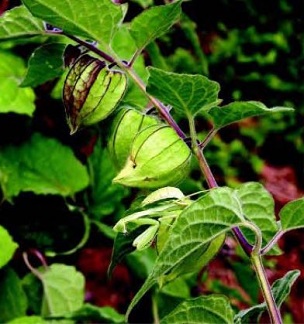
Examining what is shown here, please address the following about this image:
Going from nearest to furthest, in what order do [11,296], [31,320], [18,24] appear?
[18,24] < [31,320] < [11,296]

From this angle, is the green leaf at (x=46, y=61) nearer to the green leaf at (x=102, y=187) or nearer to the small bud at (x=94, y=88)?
the small bud at (x=94, y=88)

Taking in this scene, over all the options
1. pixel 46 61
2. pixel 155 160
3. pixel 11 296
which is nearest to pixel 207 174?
pixel 155 160

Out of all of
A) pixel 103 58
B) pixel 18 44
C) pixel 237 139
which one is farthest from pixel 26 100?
pixel 237 139

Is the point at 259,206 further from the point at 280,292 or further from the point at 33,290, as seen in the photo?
the point at 33,290

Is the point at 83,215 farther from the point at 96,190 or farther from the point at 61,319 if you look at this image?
the point at 61,319

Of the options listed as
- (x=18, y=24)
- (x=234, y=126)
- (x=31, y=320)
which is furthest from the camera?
(x=234, y=126)

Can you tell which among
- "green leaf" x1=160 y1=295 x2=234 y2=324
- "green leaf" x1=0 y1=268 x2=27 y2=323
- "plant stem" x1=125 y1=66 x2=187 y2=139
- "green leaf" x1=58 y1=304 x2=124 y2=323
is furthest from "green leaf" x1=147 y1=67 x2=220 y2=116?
"green leaf" x1=0 y1=268 x2=27 y2=323

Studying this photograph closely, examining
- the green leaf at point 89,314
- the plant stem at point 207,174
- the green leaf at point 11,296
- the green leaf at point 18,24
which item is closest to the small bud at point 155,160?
the plant stem at point 207,174
